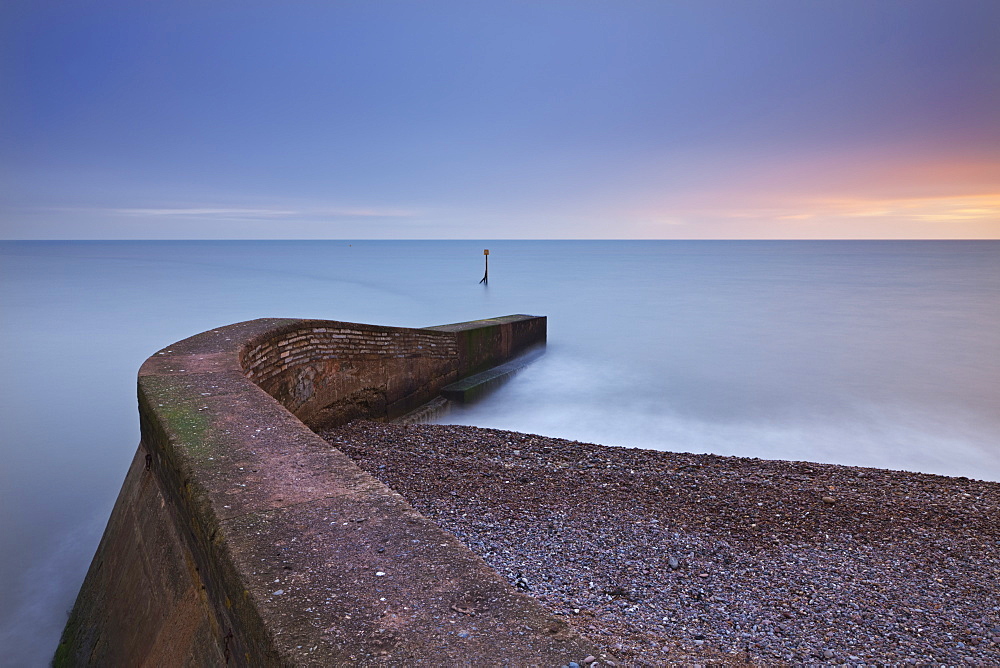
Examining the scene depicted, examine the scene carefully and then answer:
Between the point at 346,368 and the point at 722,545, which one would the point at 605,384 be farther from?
the point at 722,545

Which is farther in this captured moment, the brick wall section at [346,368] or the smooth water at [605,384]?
the smooth water at [605,384]

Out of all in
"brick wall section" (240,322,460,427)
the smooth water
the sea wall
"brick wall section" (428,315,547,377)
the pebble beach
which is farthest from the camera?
"brick wall section" (428,315,547,377)

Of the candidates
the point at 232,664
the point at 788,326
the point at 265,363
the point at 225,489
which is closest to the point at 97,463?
the point at 265,363

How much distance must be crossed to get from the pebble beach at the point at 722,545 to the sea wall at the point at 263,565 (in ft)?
3.88

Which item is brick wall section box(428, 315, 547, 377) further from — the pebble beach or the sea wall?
the sea wall

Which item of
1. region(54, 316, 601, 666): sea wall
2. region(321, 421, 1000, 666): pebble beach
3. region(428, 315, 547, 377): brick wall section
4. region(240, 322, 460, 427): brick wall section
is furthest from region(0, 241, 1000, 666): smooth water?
region(321, 421, 1000, 666): pebble beach

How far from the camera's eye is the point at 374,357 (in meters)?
6.69

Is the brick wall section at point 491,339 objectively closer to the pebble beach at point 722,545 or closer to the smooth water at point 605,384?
the smooth water at point 605,384

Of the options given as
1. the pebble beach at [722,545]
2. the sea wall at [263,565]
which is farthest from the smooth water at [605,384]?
the pebble beach at [722,545]

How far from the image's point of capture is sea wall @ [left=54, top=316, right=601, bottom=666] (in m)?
1.52

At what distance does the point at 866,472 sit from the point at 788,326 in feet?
38.5

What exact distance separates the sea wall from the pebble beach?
1184 mm

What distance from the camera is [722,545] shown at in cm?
371

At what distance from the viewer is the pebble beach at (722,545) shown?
2766 millimetres
